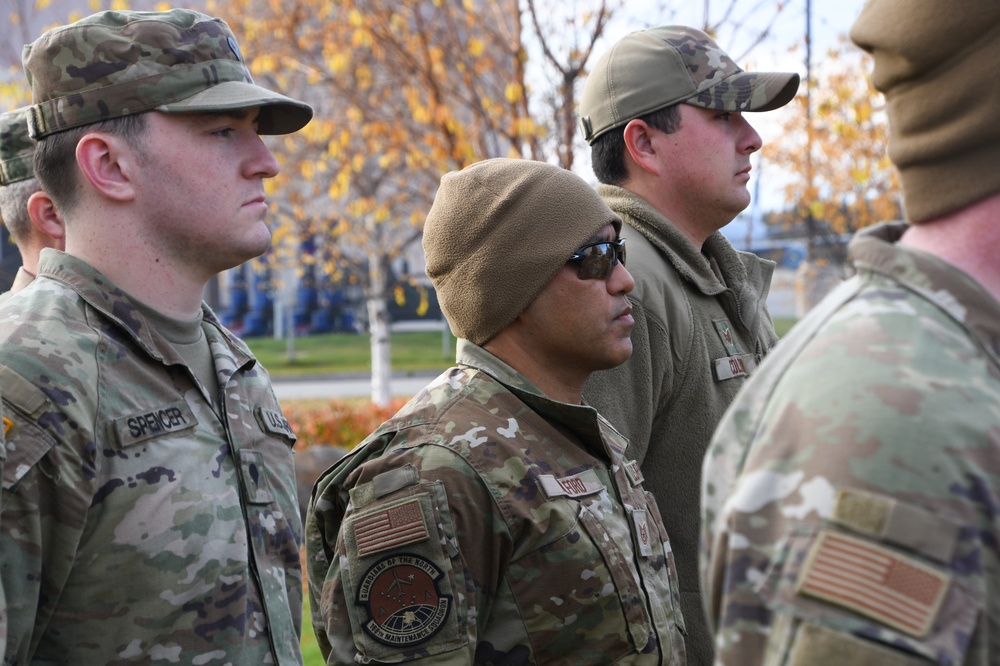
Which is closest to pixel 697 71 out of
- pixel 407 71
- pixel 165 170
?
pixel 165 170

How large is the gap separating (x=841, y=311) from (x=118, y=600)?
5.11ft

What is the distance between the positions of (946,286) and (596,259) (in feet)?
4.31

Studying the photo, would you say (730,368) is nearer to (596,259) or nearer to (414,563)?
(596,259)

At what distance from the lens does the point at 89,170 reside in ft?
7.98

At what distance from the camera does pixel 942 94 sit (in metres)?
1.26

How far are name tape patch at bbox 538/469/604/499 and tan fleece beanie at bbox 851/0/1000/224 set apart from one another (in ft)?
3.48

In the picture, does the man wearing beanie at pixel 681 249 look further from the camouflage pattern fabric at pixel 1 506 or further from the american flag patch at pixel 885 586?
the american flag patch at pixel 885 586

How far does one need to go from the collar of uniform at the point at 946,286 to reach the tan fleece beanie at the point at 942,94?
0.06 m

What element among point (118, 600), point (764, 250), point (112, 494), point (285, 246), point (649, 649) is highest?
point (112, 494)

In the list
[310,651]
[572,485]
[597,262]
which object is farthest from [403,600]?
[310,651]

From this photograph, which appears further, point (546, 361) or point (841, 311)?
point (546, 361)

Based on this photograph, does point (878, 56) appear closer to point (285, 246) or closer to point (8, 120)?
point (8, 120)

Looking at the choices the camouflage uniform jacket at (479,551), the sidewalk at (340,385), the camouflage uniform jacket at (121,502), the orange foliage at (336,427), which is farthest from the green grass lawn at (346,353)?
the camouflage uniform jacket at (479,551)

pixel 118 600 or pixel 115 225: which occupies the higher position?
pixel 115 225
